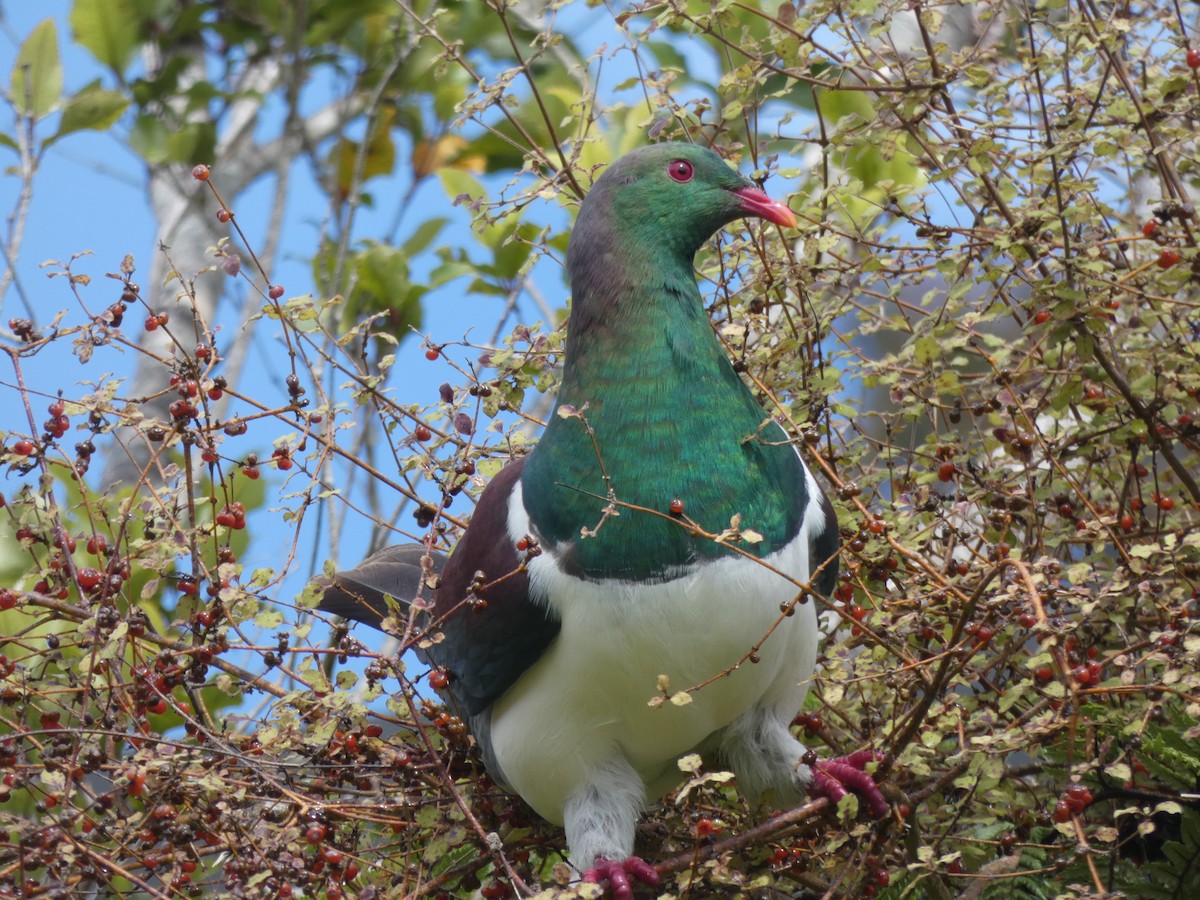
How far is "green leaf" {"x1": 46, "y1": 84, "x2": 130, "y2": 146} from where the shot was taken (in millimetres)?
5363

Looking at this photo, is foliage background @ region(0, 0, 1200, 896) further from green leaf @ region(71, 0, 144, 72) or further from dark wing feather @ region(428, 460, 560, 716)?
green leaf @ region(71, 0, 144, 72)

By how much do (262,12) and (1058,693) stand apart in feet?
15.7

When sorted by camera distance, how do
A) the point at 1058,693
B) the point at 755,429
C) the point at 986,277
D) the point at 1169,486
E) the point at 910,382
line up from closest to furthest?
the point at 1058,693, the point at 755,429, the point at 986,277, the point at 910,382, the point at 1169,486

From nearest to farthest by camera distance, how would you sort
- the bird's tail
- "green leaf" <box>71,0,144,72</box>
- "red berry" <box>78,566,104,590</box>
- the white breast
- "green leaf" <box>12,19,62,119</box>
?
the white breast, "red berry" <box>78,566,104,590</box>, the bird's tail, "green leaf" <box>12,19,62,119</box>, "green leaf" <box>71,0,144,72</box>

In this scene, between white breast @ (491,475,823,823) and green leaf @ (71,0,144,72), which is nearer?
white breast @ (491,475,823,823)

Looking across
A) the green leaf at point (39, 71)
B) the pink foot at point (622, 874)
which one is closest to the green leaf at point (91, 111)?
the green leaf at point (39, 71)

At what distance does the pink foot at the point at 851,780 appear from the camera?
2551mm

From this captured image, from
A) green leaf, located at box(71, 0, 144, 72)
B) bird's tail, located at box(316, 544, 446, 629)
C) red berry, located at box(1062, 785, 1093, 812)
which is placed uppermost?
green leaf, located at box(71, 0, 144, 72)

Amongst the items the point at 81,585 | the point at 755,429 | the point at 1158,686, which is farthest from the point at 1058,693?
the point at 81,585

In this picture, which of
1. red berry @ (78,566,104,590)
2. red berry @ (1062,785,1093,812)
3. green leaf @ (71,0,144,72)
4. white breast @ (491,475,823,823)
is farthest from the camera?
green leaf @ (71,0,144,72)

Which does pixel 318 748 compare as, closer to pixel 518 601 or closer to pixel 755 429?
pixel 518 601

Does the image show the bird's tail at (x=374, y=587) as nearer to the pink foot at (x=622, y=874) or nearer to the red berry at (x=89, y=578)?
the red berry at (x=89, y=578)

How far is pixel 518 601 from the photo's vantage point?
2.62 meters

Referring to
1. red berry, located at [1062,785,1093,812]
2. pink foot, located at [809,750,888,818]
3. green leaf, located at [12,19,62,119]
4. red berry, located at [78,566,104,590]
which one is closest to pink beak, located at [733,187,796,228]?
pink foot, located at [809,750,888,818]
